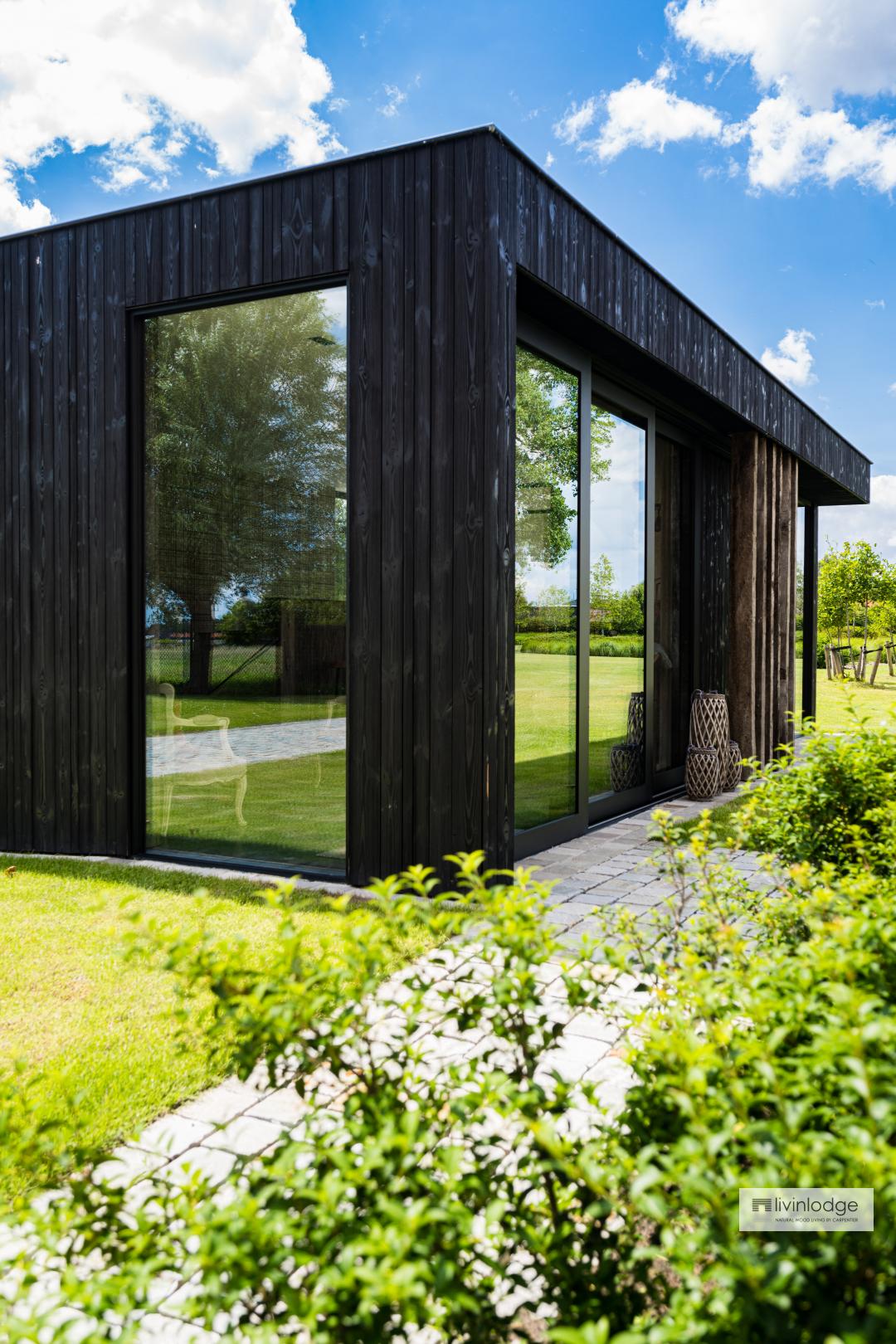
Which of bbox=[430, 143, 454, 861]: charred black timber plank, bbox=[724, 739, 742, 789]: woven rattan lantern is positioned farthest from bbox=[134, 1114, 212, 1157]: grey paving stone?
bbox=[724, 739, 742, 789]: woven rattan lantern

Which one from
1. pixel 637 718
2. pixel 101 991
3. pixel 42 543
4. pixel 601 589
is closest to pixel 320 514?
pixel 42 543

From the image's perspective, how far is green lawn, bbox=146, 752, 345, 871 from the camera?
5129mm

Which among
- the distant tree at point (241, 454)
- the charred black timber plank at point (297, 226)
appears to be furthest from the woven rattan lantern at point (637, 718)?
the charred black timber plank at point (297, 226)

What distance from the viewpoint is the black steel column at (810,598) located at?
44.0ft

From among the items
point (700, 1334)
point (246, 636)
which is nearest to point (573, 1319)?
point (700, 1334)

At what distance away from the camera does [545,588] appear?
6039mm

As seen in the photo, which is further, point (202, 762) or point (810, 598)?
point (810, 598)

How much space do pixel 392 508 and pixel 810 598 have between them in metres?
10.7

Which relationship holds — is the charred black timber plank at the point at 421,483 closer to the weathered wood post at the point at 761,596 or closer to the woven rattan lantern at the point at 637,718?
the woven rattan lantern at the point at 637,718

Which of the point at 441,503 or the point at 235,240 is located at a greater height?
the point at 235,240

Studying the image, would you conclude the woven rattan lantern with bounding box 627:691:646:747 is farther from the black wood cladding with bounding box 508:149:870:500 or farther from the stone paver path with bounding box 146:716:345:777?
the stone paver path with bounding box 146:716:345:777

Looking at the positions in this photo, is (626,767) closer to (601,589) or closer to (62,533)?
(601,589)

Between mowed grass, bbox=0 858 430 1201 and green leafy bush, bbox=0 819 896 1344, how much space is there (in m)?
0.16

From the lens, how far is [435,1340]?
174 cm
